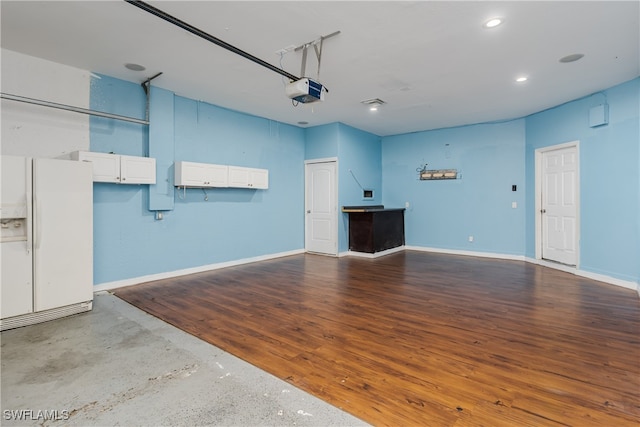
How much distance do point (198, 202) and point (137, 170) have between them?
3.90ft

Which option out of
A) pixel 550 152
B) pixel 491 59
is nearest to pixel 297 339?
pixel 491 59

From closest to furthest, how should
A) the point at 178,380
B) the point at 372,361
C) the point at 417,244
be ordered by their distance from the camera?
the point at 178,380 < the point at 372,361 < the point at 417,244

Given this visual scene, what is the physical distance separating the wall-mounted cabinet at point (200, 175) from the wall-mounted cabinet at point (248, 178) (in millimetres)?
126

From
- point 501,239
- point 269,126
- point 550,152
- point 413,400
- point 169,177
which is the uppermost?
point 269,126

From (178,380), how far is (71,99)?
3.89m

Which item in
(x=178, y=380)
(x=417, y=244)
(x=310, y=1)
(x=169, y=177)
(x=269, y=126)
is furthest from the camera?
(x=417, y=244)

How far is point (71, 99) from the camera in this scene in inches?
158

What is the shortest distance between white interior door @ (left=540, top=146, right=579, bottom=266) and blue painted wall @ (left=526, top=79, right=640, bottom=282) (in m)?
0.22

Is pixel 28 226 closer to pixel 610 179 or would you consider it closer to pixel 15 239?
pixel 15 239

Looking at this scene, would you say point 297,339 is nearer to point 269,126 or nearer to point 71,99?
point 71,99

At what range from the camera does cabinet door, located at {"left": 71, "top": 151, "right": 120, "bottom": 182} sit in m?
3.87

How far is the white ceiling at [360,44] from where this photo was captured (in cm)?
284

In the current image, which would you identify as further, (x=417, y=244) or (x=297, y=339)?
(x=417, y=244)

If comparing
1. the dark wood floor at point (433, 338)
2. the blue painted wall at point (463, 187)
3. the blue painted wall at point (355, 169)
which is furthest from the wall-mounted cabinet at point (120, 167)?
the blue painted wall at point (463, 187)
